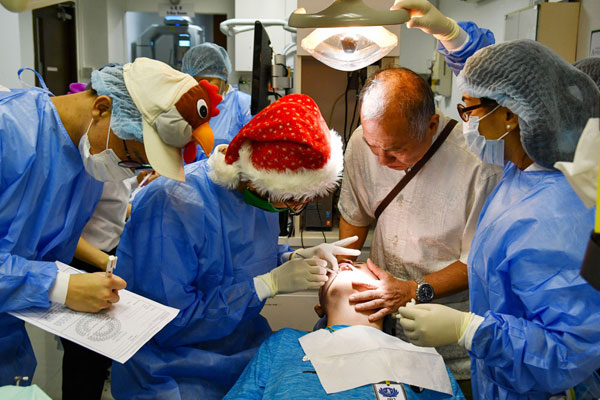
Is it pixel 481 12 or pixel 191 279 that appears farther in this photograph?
pixel 481 12

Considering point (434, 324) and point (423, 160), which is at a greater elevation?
point (423, 160)

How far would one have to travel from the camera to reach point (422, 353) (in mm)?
1694

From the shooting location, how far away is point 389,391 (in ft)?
4.97

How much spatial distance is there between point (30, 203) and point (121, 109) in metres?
0.38

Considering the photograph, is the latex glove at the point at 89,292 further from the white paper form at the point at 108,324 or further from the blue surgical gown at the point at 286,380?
the blue surgical gown at the point at 286,380

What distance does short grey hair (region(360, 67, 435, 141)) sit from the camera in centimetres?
185

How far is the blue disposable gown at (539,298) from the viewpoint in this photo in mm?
1144

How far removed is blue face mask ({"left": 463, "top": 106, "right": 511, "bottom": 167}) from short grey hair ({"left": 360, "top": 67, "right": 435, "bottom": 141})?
38cm

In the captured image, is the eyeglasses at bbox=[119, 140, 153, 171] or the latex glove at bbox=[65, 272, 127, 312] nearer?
the latex glove at bbox=[65, 272, 127, 312]

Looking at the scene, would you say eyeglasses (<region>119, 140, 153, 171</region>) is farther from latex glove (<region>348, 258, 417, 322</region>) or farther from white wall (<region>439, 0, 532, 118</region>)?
white wall (<region>439, 0, 532, 118</region>)

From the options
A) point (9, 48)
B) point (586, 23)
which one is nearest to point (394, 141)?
point (586, 23)

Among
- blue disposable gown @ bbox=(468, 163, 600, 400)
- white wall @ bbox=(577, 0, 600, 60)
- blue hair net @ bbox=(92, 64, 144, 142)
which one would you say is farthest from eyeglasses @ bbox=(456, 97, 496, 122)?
white wall @ bbox=(577, 0, 600, 60)

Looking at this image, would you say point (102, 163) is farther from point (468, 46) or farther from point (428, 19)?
point (468, 46)

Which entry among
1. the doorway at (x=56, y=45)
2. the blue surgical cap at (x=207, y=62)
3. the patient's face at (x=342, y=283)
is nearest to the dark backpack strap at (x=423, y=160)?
the patient's face at (x=342, y=283)
